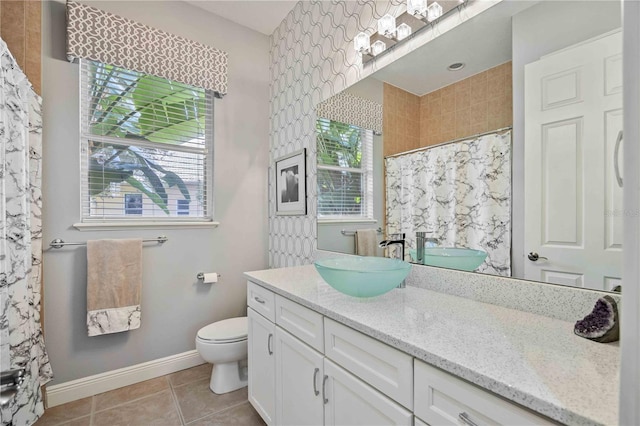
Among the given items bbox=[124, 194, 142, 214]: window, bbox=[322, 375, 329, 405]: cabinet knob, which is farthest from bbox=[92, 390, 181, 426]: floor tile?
bbox=[124, 194, 142, 214]: window

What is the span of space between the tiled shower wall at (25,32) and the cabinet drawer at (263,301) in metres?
1.77

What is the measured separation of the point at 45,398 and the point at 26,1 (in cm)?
240

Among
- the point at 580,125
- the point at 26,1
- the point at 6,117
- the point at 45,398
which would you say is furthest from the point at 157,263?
the point at 580,125

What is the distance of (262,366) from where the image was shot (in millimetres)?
1623

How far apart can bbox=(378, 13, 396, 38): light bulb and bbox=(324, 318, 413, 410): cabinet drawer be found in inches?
56.7

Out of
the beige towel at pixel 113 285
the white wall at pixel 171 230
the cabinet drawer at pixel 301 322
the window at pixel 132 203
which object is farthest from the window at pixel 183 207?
the cabinet drawer at pixel 301 322

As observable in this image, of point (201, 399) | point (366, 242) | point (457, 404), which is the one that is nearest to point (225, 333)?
point (201, 399)

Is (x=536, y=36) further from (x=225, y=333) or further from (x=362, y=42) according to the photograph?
(x=225, y=333)

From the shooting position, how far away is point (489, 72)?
1203 millimetres

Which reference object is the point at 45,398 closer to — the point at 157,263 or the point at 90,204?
the point at 157,263

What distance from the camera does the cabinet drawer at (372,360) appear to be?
0.84 metres

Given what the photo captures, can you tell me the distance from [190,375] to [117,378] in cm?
48

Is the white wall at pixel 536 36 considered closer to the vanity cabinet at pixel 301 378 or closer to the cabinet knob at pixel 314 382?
the vanity cabinet at pixel 301 378

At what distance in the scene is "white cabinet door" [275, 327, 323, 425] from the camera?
119 cm
